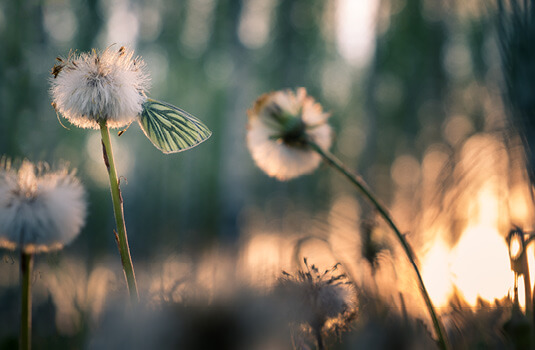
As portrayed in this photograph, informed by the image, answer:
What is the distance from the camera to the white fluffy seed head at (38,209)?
52 centimetres

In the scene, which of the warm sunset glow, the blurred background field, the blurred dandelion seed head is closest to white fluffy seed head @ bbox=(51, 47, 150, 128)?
the blurred dandelion seed head

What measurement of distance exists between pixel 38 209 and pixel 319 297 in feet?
1.33

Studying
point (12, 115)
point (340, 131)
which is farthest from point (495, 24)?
point (340, 131)

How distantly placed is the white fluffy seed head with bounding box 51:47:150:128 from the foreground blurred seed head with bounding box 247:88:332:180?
0.71 feet

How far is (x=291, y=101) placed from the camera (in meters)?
0.74

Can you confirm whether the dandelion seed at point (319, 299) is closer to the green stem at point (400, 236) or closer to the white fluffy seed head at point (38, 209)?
the green stem at point (400, 236)

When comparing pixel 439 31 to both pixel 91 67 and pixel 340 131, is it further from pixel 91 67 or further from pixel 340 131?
pixel 91 67

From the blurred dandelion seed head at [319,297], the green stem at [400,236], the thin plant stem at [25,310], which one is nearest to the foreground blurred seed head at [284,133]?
the green stem at [400,236]

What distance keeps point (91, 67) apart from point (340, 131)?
9209 mm

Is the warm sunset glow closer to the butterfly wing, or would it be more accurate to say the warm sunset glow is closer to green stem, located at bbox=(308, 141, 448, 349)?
green stem, located at bbox=(308, 141, 448, 349)

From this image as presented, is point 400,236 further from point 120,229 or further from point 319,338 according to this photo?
point 120,229

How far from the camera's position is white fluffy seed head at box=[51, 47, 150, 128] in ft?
1.66

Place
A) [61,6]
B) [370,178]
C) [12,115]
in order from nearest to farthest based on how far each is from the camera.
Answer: [12,115] < [61,6] < [370,178]

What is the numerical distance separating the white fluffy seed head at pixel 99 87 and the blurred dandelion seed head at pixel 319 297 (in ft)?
0.98
